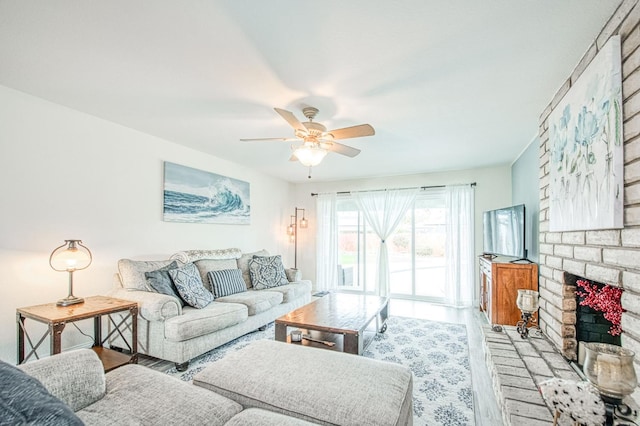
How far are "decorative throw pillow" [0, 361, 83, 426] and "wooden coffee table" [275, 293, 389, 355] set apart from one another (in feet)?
6.77

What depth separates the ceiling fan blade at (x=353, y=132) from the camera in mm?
2471

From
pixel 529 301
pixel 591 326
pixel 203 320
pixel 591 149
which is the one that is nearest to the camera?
pixel 591 149

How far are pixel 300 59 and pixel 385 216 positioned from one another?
13.8 ft

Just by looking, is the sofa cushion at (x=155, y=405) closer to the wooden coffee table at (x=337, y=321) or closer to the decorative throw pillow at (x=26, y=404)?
the decorative throw pillow at (x=26, y=404)

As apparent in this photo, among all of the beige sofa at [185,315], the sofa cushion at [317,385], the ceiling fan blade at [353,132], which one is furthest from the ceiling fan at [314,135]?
the beige sofa at [185,315]

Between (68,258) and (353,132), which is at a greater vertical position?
(353,132)

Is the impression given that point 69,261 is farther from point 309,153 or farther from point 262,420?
point 262,420

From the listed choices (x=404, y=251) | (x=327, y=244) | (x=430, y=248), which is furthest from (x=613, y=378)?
(x=327, y=244)

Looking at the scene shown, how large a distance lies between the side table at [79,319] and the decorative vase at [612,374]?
3.09 metres

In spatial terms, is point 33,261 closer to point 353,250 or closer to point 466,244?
point 353,250

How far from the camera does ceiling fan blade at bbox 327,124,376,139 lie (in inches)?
97.3

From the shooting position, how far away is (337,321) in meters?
2.86

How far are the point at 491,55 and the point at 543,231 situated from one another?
1683 millimetres

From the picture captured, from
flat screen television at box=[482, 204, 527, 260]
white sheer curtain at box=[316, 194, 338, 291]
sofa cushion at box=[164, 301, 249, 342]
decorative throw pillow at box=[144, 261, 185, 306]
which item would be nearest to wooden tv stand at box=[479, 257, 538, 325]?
flat screen television at box=[482, 204, 527, 260]
